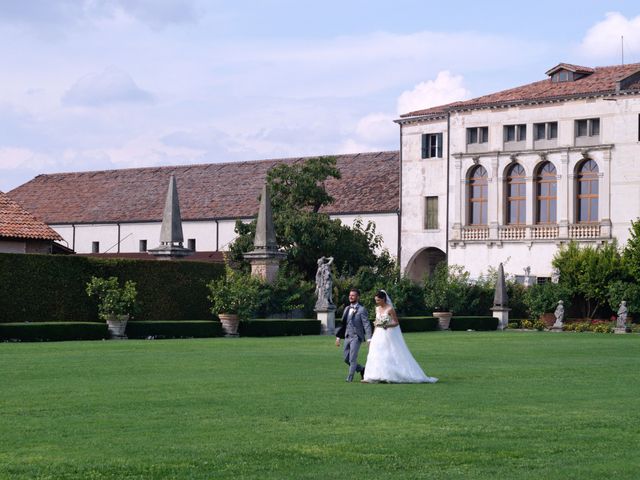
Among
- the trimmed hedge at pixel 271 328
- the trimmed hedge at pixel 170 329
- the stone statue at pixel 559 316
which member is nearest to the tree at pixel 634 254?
the stone statue at pixel 559 316

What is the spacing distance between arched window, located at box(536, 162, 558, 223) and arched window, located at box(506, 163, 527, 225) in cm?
84

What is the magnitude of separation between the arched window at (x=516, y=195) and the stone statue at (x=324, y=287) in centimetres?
2161

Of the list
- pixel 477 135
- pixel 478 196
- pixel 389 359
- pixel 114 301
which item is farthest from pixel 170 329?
pixel 477 135

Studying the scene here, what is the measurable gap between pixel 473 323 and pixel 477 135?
16361 mm

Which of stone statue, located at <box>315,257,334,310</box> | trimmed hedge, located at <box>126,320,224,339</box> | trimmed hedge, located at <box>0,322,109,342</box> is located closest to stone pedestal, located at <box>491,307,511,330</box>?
stone statue, located at <box>315,257,334,310</box>

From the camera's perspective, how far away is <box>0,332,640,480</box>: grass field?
488 inches

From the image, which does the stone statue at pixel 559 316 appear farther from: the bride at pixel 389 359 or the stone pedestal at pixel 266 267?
the bride at pixel 389 359

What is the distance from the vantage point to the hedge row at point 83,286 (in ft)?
145

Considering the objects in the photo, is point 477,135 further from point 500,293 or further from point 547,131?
point 500,293

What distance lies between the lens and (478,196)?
245 feet

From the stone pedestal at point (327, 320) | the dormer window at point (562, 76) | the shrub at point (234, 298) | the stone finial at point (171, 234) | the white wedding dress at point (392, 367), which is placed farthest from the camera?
the dormer window at point (562, 76)

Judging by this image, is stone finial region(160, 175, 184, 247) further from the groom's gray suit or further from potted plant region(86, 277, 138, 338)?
the groom's gray suit

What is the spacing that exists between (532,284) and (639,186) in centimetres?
728

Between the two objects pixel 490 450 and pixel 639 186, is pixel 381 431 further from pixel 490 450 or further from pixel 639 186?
pixel 639 186
